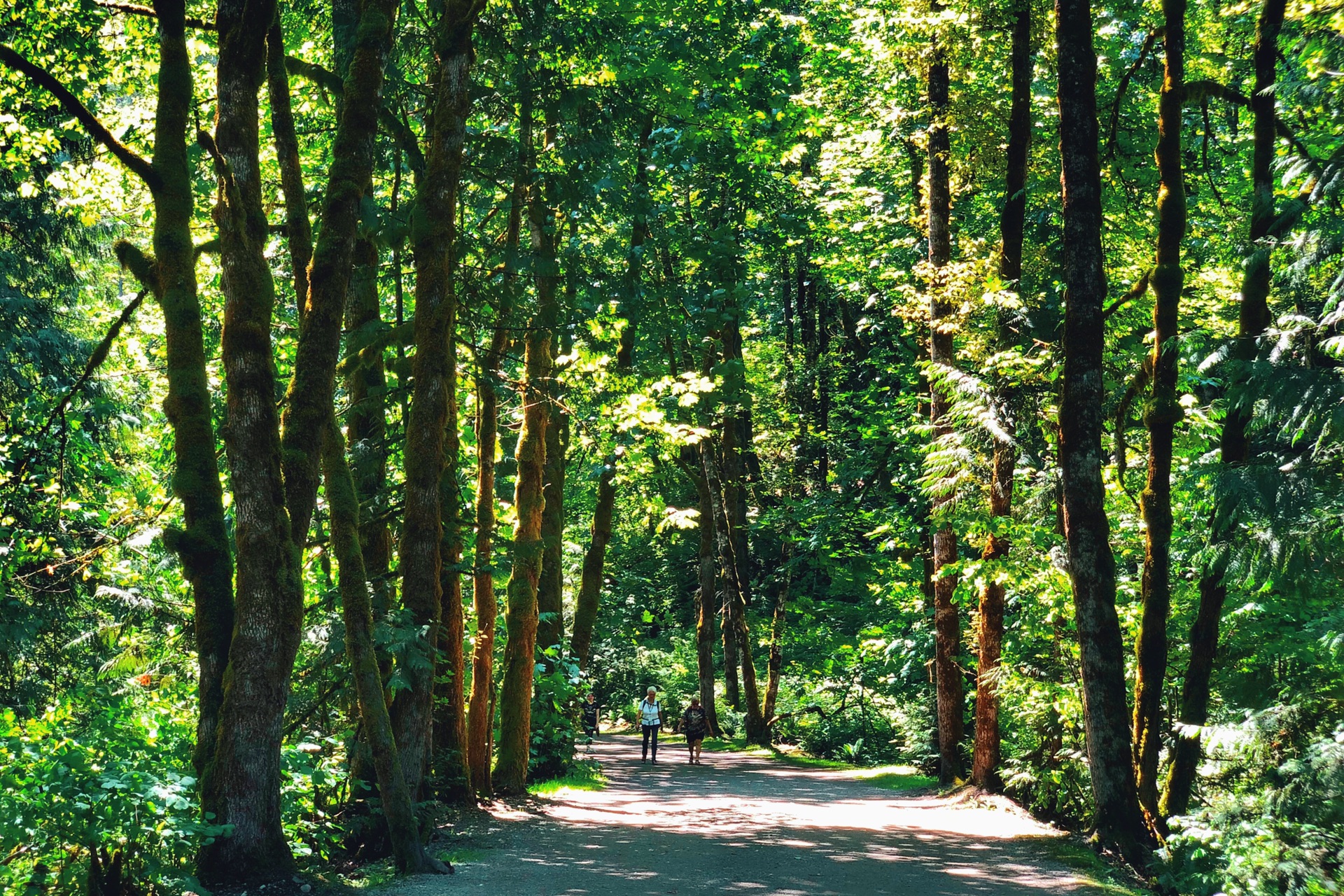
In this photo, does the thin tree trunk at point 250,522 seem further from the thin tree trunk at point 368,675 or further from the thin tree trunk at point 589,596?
the thin tree trunk at point 589,596

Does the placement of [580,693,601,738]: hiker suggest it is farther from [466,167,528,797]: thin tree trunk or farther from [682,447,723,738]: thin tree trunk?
[466,167,528,797]: thin tree trunk

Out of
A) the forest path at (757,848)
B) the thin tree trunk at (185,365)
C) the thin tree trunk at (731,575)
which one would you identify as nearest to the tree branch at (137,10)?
the thin tree trunk at (185,365)

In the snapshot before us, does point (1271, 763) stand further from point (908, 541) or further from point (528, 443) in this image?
point (908, 541)

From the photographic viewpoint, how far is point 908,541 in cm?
2295

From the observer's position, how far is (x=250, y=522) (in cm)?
875

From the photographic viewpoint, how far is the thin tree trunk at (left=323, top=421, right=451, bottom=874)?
9.52 m

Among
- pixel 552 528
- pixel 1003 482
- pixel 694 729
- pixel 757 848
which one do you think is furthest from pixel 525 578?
pixel 694 729

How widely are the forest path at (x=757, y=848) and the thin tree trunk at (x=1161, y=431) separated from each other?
186 cm

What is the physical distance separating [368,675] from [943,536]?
11.3 metres

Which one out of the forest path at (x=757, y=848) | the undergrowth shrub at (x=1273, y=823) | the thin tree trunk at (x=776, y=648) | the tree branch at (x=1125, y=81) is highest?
the tree branch at (x=1125, y=81)

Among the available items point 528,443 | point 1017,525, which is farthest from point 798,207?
point 1017,525

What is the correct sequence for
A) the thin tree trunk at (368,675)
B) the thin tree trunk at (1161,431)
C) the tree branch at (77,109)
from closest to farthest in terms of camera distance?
the tree branch at (77,109) < the thin tree trunk at (368,675) < the thin tree trunk at (1161,431)

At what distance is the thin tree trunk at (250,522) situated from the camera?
830cm

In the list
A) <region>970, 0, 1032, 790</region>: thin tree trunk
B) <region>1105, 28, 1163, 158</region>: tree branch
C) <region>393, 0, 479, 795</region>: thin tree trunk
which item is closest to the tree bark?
<region>393, 0, 479, 795</region>: thin tree trunk
